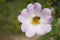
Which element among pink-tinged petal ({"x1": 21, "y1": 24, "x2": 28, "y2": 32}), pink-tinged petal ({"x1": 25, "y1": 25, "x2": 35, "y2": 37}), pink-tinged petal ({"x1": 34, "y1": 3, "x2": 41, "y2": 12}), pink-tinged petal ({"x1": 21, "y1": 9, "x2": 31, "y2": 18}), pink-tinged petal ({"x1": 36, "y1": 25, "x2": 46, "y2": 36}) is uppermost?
pink-tinged petal ({"x1": 34, "y1": 3, "x2": 41, "y2": 12})

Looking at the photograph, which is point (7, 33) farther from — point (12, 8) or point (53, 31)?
point (53, 31)

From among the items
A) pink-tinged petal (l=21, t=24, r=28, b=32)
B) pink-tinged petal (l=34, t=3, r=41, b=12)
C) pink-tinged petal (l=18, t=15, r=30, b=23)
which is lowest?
pink-tinged petal (l=21, t=24, r=28, b=32)

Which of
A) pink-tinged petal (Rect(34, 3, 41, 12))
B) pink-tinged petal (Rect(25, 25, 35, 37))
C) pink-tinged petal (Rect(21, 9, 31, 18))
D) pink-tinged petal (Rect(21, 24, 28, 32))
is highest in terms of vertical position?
pink-tinged petal (Rect(34, 3, 41, 12))

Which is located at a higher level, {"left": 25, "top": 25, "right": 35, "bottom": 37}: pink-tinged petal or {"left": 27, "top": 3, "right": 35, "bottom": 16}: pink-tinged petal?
{"left": 27, "top": 3, "right": 35, "bottom": 16}: pink-tinged petal

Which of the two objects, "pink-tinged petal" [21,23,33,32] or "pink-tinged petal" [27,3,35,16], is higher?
"pink-tinged petal" [27,3,35,16]

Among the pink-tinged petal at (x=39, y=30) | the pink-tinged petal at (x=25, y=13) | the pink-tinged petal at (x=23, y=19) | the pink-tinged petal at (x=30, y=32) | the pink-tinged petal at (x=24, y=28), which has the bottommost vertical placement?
the pink-tinged petal at (x=30, y=32)

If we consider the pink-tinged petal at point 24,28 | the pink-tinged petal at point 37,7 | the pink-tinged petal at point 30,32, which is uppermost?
the pink-tinged petal at point 37,7

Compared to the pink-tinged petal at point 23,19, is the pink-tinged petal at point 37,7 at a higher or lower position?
higher

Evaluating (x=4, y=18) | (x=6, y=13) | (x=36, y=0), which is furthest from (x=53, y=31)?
(x=4, y=18)
